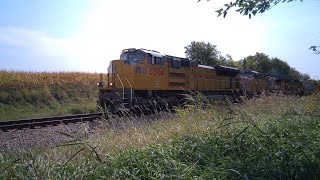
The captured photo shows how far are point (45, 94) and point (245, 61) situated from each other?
52090mm

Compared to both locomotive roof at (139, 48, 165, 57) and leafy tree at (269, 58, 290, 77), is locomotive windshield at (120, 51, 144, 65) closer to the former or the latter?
locomotive roof at (139, 48, 165, 57)

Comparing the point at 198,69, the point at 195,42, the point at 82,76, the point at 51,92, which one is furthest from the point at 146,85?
the point at 195,42

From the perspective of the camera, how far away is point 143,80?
16.8 metres

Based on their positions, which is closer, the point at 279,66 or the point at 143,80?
the point at 143,80

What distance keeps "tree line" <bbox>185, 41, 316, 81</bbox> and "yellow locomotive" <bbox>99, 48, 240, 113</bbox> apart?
1207 inches

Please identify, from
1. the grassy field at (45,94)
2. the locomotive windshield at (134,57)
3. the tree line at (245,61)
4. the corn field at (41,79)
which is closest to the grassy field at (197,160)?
the locomotive windshield at (134,57)

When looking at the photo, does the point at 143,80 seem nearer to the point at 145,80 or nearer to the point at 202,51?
the point at 145,80

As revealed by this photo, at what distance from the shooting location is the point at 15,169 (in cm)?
393

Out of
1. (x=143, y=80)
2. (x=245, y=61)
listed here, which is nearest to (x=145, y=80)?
(x=143, y=80)

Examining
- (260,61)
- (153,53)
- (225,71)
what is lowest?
(225,71)

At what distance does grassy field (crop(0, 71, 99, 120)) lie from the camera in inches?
837

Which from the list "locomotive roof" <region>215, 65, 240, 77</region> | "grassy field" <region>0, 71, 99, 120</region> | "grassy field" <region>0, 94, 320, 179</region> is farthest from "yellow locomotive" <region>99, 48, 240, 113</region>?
"grassy field" <region>0, 94, 320, 179</region>

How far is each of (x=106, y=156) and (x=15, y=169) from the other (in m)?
1.23

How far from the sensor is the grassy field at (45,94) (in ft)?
69.7
